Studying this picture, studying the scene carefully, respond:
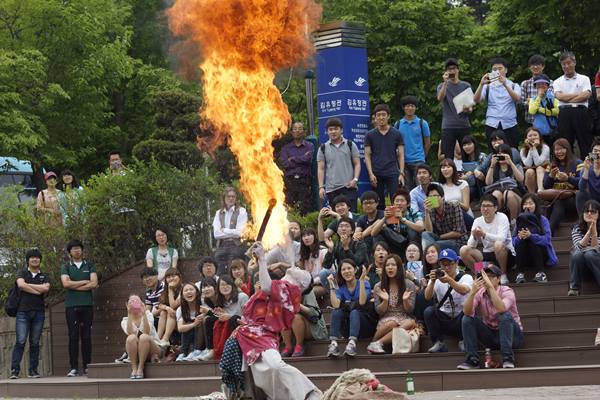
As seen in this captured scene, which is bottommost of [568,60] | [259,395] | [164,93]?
[259,395]

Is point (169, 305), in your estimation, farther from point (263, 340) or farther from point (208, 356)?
point (263, 340)

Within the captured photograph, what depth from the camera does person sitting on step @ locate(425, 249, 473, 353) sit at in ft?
50.1

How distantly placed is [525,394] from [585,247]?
303cm

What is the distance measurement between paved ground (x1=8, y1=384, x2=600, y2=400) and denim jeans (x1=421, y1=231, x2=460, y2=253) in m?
3.08

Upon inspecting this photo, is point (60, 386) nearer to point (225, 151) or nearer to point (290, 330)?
point (290, 330)

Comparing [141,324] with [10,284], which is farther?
[10,284]

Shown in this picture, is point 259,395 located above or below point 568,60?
below

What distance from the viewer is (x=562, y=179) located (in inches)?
706

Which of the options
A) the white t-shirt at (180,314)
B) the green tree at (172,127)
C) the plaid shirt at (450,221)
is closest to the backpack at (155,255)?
the white t-shirt at (180,314)

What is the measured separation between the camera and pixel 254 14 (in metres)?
16.8

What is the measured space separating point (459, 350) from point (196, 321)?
3899 mm

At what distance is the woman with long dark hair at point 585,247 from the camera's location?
51.2 ft

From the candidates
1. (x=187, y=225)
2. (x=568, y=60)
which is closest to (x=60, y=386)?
(x=187, y=225)

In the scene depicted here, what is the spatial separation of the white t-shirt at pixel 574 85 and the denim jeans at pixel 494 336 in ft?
18.1
